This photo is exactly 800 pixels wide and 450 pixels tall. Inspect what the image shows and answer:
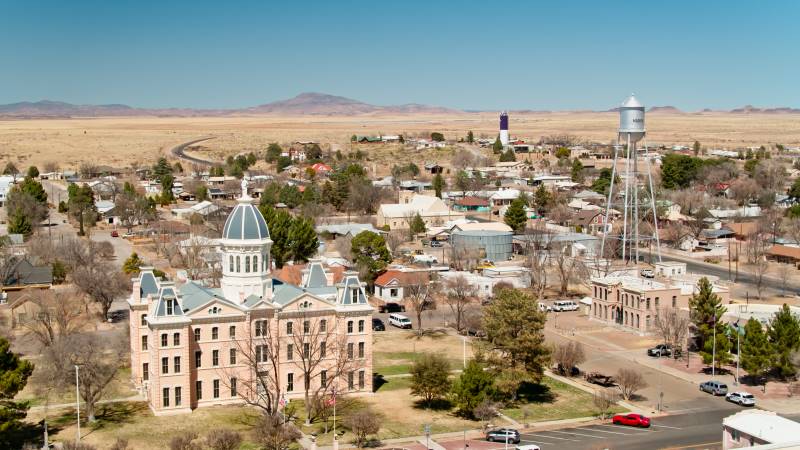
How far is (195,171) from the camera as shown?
191500mm

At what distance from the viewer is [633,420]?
183 feet

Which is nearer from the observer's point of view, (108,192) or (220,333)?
(220,333)

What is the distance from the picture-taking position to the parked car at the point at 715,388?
6231 cm

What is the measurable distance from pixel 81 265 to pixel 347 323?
40.6 meters

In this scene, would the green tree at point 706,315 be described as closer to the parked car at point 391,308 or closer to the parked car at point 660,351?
the parked car at point 660,351

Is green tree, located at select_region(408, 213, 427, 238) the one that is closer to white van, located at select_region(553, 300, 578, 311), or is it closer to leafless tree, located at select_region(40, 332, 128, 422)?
white van, located at select_region(553, 300, 578, 311)

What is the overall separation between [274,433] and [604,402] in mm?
19924

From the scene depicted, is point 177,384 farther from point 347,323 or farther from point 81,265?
point 81,265

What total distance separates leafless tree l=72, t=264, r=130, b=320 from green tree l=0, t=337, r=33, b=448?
2828cm

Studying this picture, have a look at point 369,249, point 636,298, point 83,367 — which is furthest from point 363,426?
point 369,249

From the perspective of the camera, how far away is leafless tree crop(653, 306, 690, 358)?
234 ft

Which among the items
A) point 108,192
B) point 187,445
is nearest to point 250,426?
point 187,445

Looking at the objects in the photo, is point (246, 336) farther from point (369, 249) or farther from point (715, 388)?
point (369, 249)

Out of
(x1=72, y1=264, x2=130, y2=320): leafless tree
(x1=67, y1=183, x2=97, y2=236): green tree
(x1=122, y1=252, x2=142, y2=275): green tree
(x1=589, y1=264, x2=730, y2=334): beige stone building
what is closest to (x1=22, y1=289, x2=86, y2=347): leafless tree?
(x1=72, y1=264, x2=130, y2=320): leafless tree
